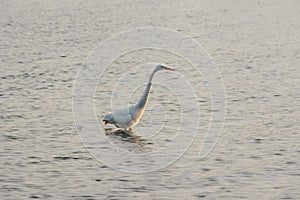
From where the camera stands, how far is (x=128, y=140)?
80.1ft

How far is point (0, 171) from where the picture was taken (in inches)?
825

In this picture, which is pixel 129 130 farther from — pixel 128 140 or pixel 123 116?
pixel 128 140

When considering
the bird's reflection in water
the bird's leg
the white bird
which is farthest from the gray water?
the white bird

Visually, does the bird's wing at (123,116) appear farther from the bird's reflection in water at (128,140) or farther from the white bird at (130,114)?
the bird's reflection in water at (128,140)

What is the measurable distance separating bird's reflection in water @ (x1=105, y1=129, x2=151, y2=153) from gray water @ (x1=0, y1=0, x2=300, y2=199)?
0.22 feet

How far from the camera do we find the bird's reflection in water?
2345 centimetres

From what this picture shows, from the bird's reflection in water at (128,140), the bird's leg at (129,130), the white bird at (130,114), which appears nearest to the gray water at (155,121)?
the bird's reflection in water at (128,140)

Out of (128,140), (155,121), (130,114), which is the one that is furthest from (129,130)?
(155,121)

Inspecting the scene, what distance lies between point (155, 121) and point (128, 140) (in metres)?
2.73

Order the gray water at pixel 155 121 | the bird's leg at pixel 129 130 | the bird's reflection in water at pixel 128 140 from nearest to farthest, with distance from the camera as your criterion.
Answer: the gray water at pixel 155 121 < the bird's reflection in water at pixel 128 140 < the bird's leg at pixel 129 130

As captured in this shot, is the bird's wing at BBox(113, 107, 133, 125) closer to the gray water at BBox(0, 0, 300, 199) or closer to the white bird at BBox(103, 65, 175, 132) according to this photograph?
the white bird at BBox(103, 65, 175, 132)

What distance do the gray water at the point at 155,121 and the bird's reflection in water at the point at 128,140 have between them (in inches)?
2.7

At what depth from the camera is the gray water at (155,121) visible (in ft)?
64.6

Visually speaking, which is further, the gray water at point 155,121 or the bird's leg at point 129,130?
the bird's leg at point 129,130
